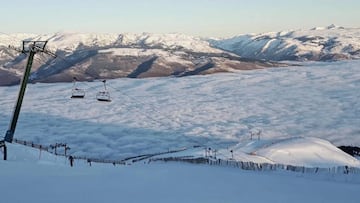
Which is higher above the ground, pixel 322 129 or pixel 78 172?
pixel 78 172

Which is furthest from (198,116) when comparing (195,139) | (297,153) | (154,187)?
(154,187)

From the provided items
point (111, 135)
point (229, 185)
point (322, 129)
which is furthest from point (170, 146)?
point (229, 185)

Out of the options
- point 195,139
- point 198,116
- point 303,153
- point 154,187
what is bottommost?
point 198,116

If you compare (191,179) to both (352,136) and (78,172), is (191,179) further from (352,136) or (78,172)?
(352,136)

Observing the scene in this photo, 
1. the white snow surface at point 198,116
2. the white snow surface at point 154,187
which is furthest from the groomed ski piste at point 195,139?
the white snow surface at point 198,116

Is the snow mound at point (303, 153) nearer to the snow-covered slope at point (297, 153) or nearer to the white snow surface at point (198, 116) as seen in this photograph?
the snow-covered slope at point (297, 153)

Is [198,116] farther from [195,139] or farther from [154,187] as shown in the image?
[154,187]

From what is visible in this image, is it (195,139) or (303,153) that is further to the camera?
(195,139)
